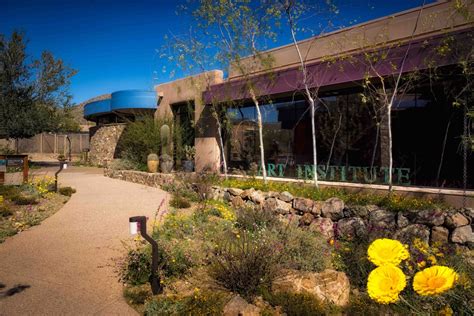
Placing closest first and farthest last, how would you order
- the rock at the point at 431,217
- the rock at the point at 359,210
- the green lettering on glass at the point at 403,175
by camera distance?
the rock at the point at 431,217 → the rock at the point at 359,210 → the green lettering on glass at the point at 403,175

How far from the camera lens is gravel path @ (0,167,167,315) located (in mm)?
3617

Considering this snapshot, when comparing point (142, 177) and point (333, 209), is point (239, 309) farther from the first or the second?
point (142, 177)

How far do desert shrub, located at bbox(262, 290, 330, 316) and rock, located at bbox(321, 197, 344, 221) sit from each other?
3.35 meters

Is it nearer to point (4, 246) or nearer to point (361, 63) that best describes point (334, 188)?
point (361, 63)

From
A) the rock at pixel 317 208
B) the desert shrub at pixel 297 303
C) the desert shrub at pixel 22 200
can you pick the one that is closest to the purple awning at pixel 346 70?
the rock at pixel 317 208

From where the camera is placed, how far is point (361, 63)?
7840mm

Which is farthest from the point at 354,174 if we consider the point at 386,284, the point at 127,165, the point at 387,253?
the point at 127,165

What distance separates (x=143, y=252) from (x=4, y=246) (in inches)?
115

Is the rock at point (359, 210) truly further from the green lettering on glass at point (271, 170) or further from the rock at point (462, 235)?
the green lettering on glass at point (271, 170)

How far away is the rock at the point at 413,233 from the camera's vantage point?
545cm

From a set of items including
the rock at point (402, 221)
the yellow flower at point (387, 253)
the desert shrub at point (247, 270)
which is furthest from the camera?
the rock at point (402, 221)

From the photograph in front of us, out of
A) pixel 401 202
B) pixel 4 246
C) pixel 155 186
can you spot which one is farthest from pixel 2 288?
pixel 155 186

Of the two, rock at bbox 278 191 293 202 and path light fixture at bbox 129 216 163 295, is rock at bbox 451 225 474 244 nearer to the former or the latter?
rock at bbox 278 191 293 202

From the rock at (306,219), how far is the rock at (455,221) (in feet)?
8.11
